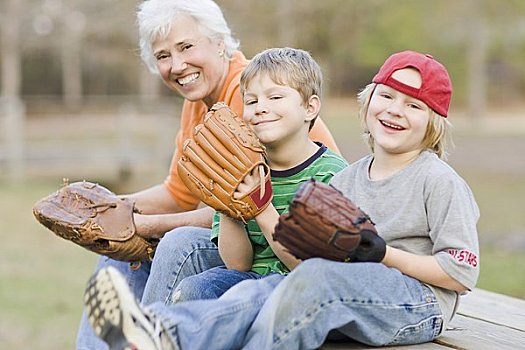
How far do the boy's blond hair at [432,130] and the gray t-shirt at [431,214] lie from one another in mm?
38

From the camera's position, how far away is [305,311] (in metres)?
2.32

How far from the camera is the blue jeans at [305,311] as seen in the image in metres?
2.31

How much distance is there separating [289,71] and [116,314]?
962mm

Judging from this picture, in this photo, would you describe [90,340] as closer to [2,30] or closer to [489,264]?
[489,264]

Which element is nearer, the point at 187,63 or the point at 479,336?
the point at 479,336

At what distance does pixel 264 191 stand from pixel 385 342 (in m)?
0.54

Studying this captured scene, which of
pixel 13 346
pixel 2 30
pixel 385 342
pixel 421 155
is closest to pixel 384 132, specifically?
pixel 421 155

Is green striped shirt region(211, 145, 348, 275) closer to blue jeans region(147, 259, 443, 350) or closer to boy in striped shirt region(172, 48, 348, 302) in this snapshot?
boy in striped shirt region(172, 48, 348, 302)

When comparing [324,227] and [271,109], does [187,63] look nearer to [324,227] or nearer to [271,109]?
[271,109]

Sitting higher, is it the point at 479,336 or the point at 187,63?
the point at 187,63

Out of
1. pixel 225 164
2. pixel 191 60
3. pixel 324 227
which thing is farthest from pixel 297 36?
pixel 324 227

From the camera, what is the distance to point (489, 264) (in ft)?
29.6

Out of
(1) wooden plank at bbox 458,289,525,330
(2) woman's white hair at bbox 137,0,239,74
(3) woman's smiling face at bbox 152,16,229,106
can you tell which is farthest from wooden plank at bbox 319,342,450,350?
(2) woman's white hair at bbox 137,0,239,74

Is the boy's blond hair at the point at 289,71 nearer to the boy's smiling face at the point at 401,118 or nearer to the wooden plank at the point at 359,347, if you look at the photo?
the boy's smiling face at the point at 401,118
